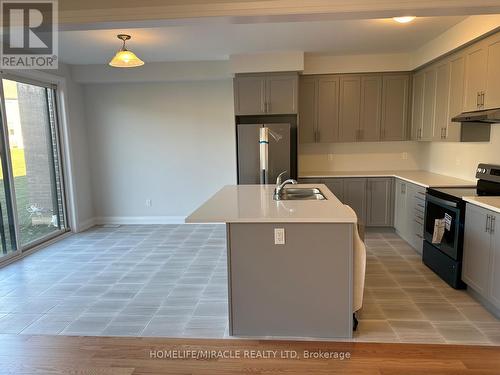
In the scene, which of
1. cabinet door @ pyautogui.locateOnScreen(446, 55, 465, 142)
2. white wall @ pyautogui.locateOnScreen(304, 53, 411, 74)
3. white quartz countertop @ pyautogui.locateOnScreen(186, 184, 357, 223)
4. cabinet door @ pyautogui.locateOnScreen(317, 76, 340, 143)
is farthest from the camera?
cabinet door @ pyautogui.locateOnScreen(317, 76, 340, 143)

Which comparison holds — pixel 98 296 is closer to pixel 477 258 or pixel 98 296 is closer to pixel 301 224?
pixel 301 224

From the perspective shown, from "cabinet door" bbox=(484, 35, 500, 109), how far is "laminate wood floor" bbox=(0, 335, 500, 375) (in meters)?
2.19

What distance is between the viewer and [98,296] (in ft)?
11.0

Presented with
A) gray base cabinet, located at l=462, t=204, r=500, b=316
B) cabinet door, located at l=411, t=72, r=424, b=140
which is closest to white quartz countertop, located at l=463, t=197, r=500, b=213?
gray base cabinet, located at l=462, t=204, r=500, b=316

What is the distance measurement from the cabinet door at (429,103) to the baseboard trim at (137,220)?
3983 millimetres

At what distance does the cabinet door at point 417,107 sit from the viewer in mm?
4980

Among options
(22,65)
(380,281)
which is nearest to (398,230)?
(380,281)

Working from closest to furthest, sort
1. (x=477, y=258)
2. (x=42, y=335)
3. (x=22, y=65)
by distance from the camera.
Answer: (x=42, y=335)
(x=477, y=258)
(x=22, y=65)

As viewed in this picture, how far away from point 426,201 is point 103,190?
16.5 feet

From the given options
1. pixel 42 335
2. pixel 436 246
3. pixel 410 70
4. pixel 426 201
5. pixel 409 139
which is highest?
pixel 410 70

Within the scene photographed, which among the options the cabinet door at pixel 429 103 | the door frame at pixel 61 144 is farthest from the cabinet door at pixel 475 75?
the door frame at pixel 61 144

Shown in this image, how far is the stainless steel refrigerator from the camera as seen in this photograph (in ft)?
16.6

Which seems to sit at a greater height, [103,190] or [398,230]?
[103,190]

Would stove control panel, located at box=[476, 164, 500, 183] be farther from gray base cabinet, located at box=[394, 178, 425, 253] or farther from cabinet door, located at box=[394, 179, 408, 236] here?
cabinet door, located at box=[394, 179, 408, 236]
